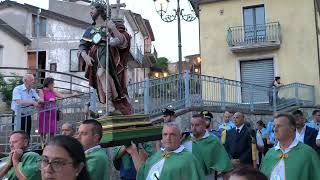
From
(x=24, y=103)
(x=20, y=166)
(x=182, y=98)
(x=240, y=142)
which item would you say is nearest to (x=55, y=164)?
(x=20, y=166)

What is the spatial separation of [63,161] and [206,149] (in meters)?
4.13

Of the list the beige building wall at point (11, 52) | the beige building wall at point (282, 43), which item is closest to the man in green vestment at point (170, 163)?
the beige building wall at point (282, 43)

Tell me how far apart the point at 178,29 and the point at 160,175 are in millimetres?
10278

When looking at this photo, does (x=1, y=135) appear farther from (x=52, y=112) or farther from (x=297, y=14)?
(x=297, y=14)

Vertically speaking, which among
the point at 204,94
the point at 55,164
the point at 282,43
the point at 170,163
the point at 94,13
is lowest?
the point at 170,163

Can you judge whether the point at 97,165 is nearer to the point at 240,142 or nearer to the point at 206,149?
the point at 206,149

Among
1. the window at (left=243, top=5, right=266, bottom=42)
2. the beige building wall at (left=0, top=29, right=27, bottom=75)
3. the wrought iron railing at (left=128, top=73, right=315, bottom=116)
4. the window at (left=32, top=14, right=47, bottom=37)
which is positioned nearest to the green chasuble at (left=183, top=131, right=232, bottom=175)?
the wrought iron railing at (left=128, top=73, right=315, bottom=116)

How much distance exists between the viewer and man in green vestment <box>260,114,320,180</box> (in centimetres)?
527

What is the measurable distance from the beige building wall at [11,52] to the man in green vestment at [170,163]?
86.5ft

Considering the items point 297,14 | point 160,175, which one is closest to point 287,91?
point 297,14

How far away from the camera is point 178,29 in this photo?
1516 centimetres

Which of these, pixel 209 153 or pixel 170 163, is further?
pixel 209 153

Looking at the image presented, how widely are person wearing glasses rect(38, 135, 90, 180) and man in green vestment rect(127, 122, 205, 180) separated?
230cm

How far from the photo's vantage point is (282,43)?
23438 mm
